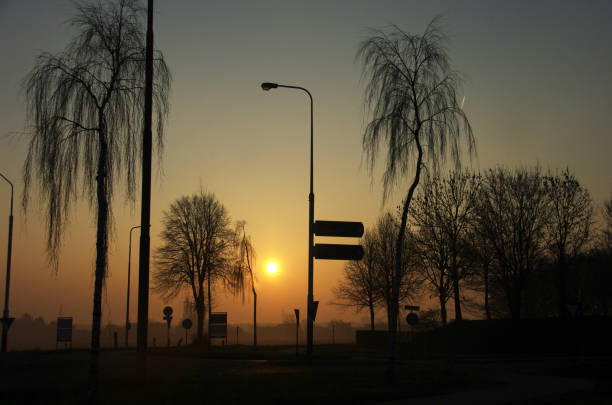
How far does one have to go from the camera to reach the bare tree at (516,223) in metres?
43.8

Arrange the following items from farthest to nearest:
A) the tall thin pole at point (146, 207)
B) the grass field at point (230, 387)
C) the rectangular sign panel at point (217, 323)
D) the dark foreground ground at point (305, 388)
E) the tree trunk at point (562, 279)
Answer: the tree trunk at point (562, 279) → the rectangular sign panel at point (217, 323) → the tall thin pole at point (146, 207) → the dark foreground ground at point (305, 388) → the grass field at point (230, 387)

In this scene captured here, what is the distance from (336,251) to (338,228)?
834mm

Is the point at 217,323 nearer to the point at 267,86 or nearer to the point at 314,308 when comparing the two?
the point at 314,308

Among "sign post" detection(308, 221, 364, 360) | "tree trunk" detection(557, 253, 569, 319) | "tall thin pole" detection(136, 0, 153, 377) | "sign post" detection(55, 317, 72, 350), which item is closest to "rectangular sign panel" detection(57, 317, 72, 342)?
"sign post" detection(55, 317, 72, 350)

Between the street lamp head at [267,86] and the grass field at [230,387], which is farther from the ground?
the street lamp head at [267,86]

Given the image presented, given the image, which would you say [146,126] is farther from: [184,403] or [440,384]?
[440,384]

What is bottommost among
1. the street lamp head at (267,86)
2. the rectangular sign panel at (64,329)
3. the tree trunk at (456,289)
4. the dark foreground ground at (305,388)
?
the dark foreground ground at (305,388)

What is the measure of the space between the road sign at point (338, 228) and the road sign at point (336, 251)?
432 millimetres

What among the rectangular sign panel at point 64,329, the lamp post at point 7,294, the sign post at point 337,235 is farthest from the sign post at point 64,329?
the sign post at point 337,235

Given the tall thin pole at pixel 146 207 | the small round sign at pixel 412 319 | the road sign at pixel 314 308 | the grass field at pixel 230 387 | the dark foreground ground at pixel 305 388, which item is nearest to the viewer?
the grass field at pixel 230 387

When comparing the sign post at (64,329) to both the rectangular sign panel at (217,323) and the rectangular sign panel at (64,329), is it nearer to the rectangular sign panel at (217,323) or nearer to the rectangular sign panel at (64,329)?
the rectangular sign panel at (64,329)

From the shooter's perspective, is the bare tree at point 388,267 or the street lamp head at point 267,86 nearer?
the street lamp head at point 267,86

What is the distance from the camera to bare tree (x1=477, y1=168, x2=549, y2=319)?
43781 mm

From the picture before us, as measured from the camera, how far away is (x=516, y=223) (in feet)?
144
